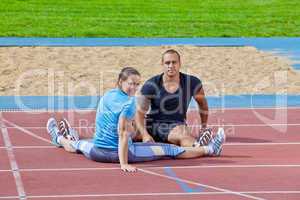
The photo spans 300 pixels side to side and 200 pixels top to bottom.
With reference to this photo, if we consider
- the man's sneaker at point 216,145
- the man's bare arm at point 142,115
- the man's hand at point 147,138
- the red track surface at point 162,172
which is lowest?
the red track surface at point 162,172

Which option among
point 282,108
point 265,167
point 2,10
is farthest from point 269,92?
point 2,10

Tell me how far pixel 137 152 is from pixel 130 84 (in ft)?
2.67

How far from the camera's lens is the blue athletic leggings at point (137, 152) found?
11.4m

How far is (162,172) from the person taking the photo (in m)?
11.0

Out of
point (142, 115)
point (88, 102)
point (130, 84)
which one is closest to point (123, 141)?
point (130, 84)

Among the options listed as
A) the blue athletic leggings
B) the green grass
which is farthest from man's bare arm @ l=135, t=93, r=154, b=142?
the green grass

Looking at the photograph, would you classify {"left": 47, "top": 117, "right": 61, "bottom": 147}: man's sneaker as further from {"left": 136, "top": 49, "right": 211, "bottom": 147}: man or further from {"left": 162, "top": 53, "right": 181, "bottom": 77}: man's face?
{"left": 162, "top": 53, "right": 181, "bottom": 77}: man's face

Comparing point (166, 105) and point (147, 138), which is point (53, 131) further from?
point (166, 105)

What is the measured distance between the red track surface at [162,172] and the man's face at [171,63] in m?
1.13

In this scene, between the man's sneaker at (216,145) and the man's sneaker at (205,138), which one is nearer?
the man's sneaker at (216,145)

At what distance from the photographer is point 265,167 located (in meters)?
11.3

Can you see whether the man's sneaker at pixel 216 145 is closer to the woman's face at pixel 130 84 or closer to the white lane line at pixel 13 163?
the woman's face at pixel 130 84

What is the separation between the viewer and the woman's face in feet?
36.3

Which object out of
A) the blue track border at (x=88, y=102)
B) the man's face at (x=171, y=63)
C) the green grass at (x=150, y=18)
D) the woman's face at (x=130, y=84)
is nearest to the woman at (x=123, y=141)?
the woman's face at (x=130, y=84)
